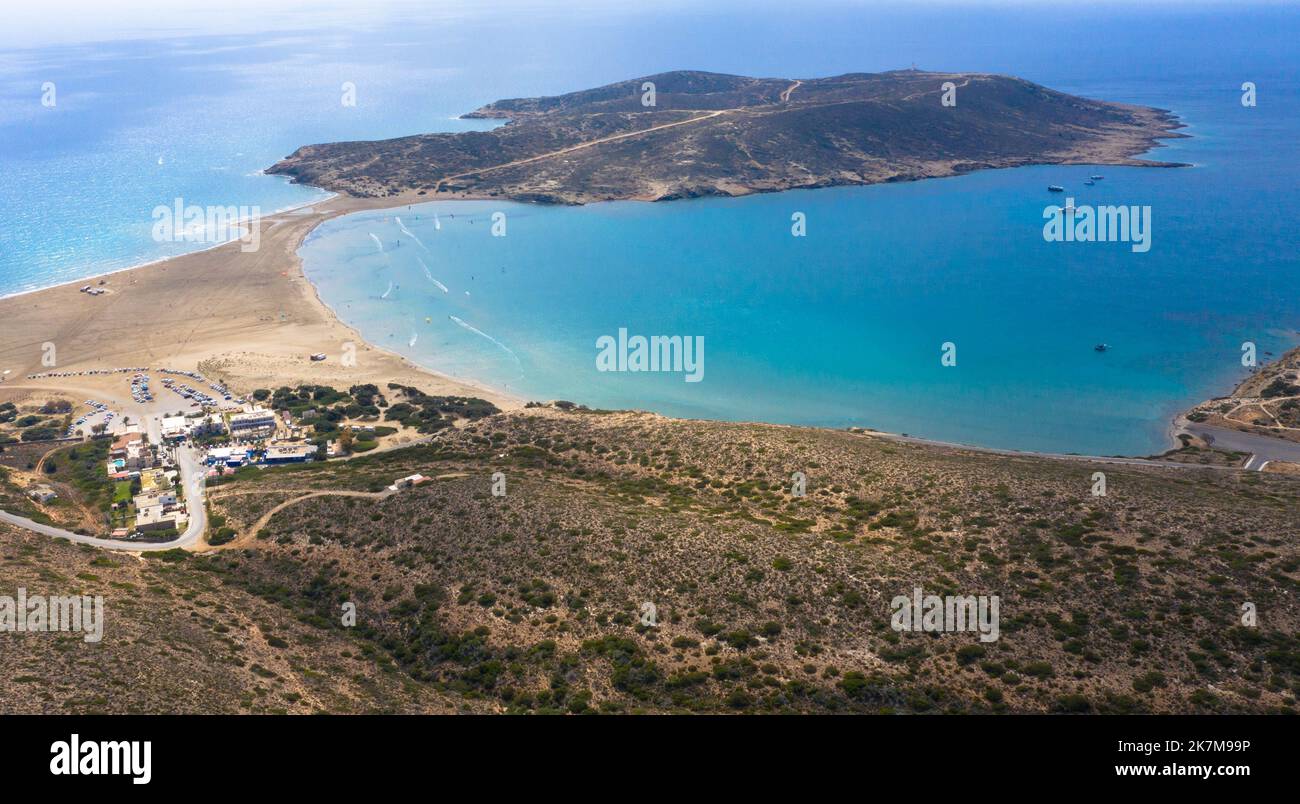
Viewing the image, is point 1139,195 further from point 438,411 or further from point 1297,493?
point 438,411

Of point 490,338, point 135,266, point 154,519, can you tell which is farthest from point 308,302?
point 154,519

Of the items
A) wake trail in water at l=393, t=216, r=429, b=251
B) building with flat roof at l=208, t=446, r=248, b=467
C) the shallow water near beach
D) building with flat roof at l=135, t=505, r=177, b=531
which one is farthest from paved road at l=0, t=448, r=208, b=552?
wake trail in water at l=393, t=216, r=429, b=251

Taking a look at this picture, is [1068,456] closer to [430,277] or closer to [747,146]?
[430,277]

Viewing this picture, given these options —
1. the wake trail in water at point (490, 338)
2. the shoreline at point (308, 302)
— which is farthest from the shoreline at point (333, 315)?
the wake trail in water at point (490, 338)

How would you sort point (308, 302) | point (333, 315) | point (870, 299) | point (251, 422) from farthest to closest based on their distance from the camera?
point (870, 299), point (308, 302), point (333, 315), point (251, 422)

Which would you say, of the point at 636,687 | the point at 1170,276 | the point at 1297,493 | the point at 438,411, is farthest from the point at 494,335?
the point at 1170,276
